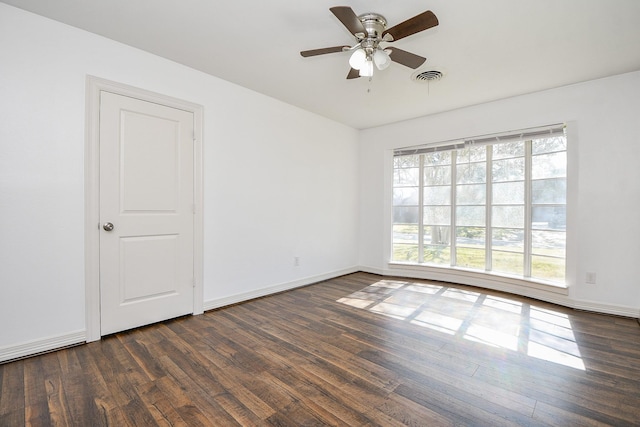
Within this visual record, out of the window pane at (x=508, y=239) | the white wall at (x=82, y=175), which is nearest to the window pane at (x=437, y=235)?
the window pane at (x=508, y=239)

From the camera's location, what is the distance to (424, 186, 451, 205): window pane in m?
4.68

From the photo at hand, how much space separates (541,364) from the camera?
2.17m

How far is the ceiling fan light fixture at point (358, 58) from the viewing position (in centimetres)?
215

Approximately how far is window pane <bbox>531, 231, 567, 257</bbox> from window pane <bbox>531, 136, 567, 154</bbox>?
1.05 m

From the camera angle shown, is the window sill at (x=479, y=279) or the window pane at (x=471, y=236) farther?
the window pane at (x=471, y=236)

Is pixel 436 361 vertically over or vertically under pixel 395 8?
under

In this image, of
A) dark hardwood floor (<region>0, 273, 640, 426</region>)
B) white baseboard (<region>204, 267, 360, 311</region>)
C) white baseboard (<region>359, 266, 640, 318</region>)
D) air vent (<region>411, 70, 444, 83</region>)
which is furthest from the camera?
white baseboard (<region>204, 267, 360, 311</region>)

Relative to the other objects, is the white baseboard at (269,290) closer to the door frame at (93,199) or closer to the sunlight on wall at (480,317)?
the sunlight on wall at (480,317)

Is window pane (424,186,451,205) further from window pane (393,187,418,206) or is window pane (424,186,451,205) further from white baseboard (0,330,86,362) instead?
white baseboard (0,330,86,362)

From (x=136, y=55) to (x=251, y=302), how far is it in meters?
2.83

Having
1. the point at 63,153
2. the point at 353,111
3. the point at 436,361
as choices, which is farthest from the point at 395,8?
the point at 63,153

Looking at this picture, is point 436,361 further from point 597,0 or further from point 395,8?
point 597,0

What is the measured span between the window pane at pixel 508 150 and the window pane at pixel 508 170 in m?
0.07

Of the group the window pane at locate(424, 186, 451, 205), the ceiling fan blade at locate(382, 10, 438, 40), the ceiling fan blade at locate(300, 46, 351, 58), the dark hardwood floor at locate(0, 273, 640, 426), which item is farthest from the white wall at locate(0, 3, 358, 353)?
the ceiling fan blade at locate(382, 10, 438, 40)
